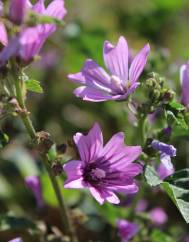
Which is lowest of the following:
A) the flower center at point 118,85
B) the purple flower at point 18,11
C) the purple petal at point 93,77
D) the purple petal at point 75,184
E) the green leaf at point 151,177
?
the green leaf at point 151,177

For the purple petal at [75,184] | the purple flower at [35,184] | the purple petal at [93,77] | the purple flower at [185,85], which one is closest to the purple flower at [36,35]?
the purple petal at [93,77]

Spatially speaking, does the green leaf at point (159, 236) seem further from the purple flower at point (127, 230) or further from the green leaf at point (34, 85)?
the green leaf at point (34, 85)

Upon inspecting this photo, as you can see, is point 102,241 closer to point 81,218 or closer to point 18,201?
point 81,218

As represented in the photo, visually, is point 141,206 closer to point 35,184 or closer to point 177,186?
point 35,184

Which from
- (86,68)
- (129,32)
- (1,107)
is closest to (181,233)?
(86,68)

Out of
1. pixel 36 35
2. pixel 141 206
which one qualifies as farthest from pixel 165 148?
pixel 141 206

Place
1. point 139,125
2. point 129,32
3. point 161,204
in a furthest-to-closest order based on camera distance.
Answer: point 129,32 < point 161,204 < point 139,125
